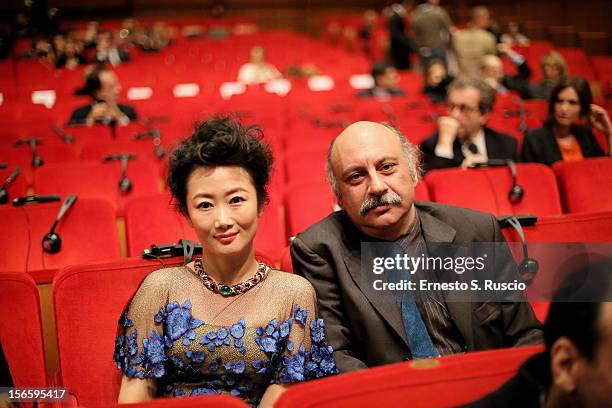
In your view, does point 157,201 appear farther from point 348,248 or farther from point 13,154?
point 13,154

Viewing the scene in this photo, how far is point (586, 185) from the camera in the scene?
43.5 inches

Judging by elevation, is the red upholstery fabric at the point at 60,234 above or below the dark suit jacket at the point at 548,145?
below

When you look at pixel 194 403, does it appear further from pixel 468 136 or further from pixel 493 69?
pixel 493 69

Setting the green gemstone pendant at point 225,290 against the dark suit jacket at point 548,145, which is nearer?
the green gemstone pendant at point 225,290

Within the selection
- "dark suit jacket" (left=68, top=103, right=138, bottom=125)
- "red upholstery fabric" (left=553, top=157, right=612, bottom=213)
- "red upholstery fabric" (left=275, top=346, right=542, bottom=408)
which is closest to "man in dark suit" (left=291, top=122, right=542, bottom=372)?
"red upholstery fabric" (left=275, top=346, right=542, bottom=408)

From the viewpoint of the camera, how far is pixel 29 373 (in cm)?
70

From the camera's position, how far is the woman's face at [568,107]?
4.44ft

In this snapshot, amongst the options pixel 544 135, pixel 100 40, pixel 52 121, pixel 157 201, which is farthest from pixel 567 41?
pixel 100 40

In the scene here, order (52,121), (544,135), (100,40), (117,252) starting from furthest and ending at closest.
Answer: (100,40) < (52,121) < (544,135) < (117,252)

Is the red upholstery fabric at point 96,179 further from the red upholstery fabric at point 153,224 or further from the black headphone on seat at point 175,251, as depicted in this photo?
the black headphone on seat at point 175,251

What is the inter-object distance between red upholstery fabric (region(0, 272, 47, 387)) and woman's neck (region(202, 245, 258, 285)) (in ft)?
0.76

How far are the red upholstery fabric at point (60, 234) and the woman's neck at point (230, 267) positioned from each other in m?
0.44

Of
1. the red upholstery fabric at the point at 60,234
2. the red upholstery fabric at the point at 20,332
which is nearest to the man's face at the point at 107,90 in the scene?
the red upholstery fabric at the point at 60,234

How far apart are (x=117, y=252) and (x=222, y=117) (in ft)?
1.53
